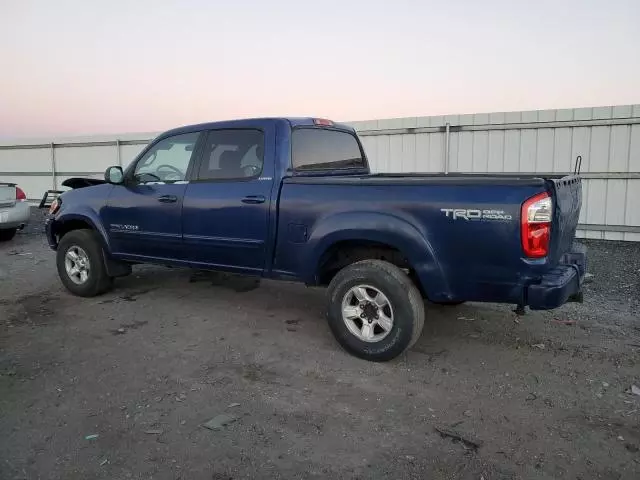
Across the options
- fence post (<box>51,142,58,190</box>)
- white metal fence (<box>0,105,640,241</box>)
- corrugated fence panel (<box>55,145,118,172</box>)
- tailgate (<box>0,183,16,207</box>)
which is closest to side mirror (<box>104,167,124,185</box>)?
tailgate (<box>0,183,16,207</box>)

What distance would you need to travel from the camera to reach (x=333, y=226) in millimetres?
4426

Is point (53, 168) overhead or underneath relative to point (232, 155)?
underneath

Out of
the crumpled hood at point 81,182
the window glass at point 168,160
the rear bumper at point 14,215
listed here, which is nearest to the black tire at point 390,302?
the window glass at point 168,160

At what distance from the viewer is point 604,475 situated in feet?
9.23

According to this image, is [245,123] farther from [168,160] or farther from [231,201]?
[168,160]

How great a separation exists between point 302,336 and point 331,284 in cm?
79

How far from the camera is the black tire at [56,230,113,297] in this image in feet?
20.6

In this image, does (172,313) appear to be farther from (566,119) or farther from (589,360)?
(566,119)

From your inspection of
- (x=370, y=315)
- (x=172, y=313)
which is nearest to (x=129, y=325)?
(x=172, y=313)

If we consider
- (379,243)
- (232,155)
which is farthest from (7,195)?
(379,243)

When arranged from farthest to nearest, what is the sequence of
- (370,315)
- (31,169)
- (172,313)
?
(31,169)
(172,313)
(370,315)

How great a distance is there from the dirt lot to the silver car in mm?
4885

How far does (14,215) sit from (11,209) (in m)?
0.12

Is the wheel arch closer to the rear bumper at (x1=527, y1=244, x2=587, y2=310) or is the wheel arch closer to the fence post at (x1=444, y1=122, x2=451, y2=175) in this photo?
the rear bumper at (x1=527, y1=244, x2=587, y2=310)
